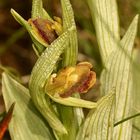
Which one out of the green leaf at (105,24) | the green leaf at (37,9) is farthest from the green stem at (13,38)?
the green leaf at (37,9)

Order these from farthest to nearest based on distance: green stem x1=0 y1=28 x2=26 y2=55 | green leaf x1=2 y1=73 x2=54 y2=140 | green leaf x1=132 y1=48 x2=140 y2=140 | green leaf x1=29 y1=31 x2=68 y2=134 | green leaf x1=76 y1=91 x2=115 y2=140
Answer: green stem x1=0 y1=28 x2=26 y2=55 → green leaf x1=132 y1=48 x2=140 y2=140 → green leaf x1=2 y1=73 x2=54 y2=140 → green leaf x1=76 y1=91 x2=115 y2=140 → green leaf x1=29 y1=31 x2=68 y2=134

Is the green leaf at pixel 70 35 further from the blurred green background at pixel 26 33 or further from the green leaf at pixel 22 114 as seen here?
the blurred green background at pixel 26 33

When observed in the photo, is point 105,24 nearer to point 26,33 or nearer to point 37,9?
point 37,9

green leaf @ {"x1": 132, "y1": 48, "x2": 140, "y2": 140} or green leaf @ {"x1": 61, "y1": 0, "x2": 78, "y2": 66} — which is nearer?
green leaf @ {"x1": 61, "y1": 0, "x2": 78, "y2": 66}

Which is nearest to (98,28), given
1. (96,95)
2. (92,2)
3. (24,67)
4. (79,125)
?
(92,2)

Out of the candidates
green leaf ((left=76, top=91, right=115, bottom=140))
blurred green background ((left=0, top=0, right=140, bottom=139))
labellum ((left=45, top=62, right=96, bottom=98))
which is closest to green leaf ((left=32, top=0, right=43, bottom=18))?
labellum ((left=45, top=62, right=96, bottom=98))

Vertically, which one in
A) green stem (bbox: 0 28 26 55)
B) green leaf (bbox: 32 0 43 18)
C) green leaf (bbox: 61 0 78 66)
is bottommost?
green stem (bbox: 0 28 26 55)

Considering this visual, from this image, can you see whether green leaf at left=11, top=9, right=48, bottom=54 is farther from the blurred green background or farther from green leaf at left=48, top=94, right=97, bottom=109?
the blurred green background
